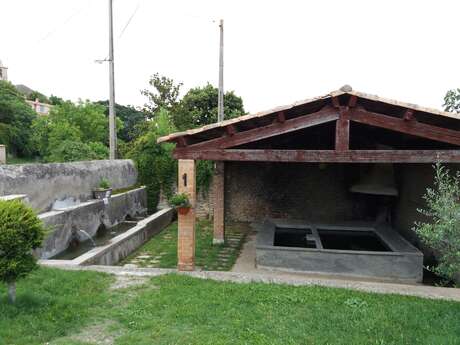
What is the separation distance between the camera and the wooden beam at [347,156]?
5.83 meters

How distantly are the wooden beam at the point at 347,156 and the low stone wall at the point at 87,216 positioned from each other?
3.43m

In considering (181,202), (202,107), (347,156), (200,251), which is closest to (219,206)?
(200,251)

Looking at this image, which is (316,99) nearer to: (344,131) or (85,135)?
(344,131)

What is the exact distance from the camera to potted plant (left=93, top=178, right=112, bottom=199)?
463 inches

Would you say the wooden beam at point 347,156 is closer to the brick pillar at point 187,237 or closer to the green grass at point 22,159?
the brick pillar at point 187,237

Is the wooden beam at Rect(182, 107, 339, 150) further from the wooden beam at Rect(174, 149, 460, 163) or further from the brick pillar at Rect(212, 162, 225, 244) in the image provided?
the brick pillar at Rect(212, 162, 225, 244)

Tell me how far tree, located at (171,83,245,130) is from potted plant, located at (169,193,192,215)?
1554 cm

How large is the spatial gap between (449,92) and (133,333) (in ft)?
75.9

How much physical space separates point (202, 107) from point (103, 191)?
39.8ft

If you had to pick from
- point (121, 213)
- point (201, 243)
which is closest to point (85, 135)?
point (121, 213)

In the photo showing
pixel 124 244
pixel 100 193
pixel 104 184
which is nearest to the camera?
pixel 124 244

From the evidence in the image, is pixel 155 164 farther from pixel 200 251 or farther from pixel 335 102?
pixel 335 102

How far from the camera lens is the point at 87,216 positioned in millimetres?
10523

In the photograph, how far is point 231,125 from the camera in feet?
20.6
